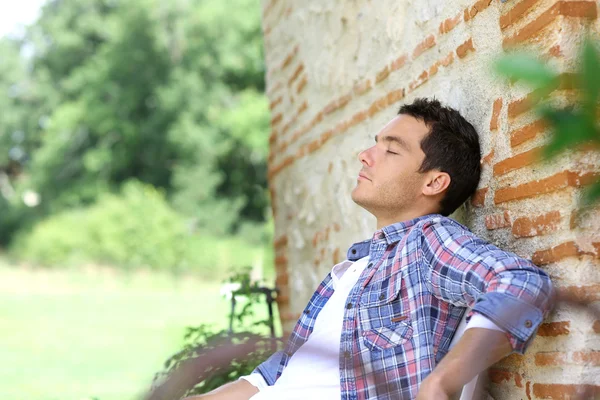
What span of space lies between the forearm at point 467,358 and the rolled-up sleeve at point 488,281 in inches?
1.1

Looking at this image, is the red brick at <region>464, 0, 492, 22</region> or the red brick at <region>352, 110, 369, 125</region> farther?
the red brick at <region>352, 110, 369, 125</region>

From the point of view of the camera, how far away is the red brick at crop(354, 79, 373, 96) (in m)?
3.05

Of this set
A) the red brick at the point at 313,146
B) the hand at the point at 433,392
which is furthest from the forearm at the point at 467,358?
the red brick at the point at 313,146

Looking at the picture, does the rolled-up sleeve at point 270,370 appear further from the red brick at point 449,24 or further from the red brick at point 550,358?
the red brick at point 449,24

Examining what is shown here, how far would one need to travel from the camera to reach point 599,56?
1.86ft

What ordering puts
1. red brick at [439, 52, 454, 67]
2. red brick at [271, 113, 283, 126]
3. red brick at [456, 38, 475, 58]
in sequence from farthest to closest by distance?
1. red brick at [271, 113, 283, 126]
2. red brick at [439, 52, 454, 67]
3. red brick at [456, 38, 475, 58]

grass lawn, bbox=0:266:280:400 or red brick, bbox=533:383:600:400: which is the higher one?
grass lawn, bbox=0:266:280:400

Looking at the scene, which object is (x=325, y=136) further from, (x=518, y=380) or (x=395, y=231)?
(x=518, y=380)

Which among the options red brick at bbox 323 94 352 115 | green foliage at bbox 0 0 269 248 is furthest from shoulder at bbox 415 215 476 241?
green foliage at bbox 0 0 269 248

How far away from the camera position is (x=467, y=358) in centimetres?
145

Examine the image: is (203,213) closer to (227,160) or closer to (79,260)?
(227,160)

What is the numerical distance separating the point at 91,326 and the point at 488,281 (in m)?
11.5

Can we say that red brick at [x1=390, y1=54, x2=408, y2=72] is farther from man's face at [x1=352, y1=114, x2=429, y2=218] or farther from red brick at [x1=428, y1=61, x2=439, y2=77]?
man's face at [x1=352, y1=114, x2=429, y2=218]

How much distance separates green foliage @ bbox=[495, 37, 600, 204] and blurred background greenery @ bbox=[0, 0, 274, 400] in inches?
643
